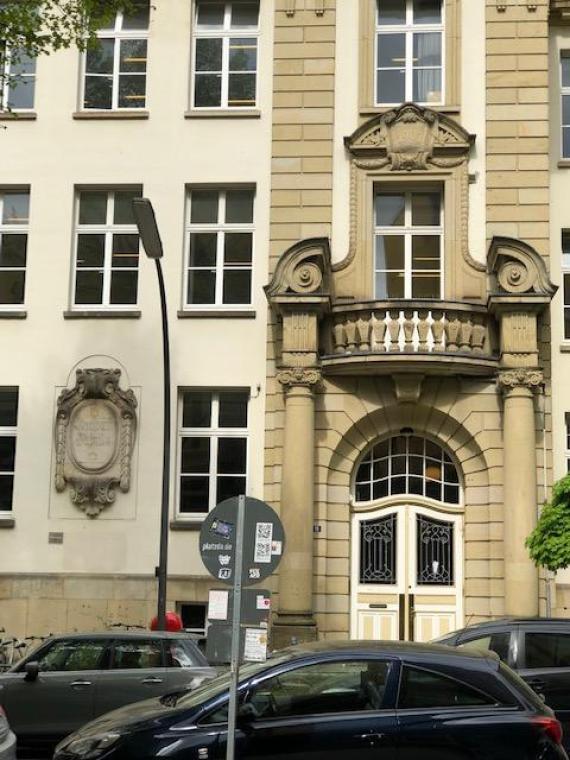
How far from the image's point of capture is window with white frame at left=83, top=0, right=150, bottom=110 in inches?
829

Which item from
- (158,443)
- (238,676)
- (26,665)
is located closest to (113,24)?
(158,443)

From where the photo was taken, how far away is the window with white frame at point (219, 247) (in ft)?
66.6

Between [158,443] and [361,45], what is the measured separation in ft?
26.1

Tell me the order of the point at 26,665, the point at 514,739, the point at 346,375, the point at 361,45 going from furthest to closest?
the point at 361,45 → the point at 346,375 → the point at 26,665 → the point at 514,739

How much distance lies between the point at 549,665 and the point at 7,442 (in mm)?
11504

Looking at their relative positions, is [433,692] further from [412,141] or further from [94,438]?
[412,141]

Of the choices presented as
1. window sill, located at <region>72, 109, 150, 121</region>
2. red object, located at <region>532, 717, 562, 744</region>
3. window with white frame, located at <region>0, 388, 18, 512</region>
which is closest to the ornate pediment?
window sill, located at <region>72, 109, 150, 121</region>

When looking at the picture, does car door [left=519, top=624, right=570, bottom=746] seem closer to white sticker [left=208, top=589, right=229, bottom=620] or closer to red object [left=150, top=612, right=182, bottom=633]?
white sticker [left=208, top=589, right=229, bottom=620]

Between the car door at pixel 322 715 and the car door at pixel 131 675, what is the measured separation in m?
3.89

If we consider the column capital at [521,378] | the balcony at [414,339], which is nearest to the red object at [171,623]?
the balcony at [414,339]

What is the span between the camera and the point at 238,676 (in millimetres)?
8406

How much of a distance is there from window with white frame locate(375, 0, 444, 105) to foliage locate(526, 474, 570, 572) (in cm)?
843

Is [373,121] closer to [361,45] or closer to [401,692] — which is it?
[361,45]

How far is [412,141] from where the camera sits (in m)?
19.9
